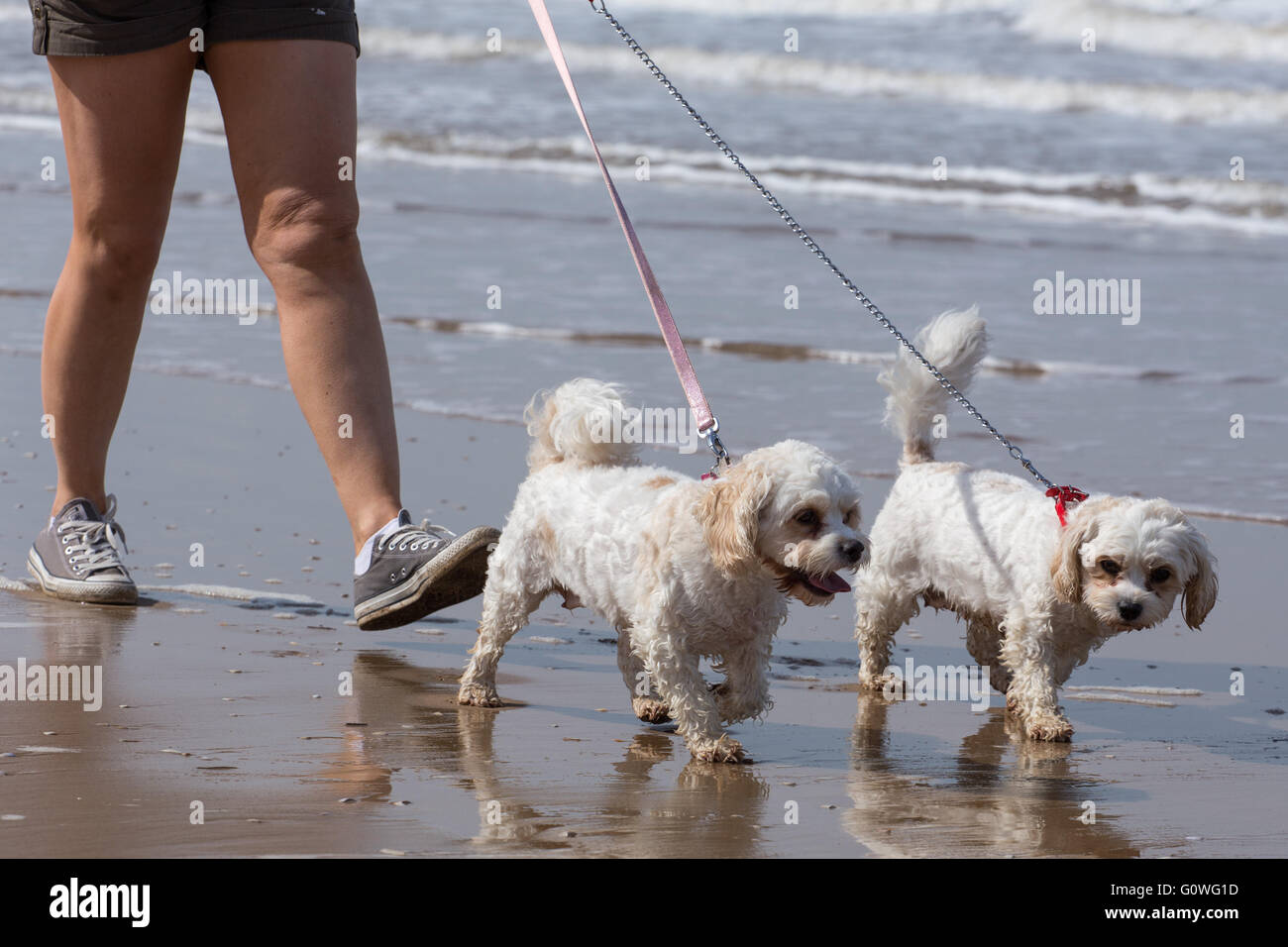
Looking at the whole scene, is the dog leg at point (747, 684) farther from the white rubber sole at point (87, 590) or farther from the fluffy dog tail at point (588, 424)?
the white rubber sole at point (87, 590)

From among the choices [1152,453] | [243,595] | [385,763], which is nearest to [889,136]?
[1152,453]

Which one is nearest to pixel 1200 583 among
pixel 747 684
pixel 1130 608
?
pixel 1130 608

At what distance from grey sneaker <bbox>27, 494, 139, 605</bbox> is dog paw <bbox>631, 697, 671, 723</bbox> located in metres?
1.71

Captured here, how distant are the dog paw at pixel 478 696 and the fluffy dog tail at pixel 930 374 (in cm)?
163

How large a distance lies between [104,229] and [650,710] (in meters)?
2.16

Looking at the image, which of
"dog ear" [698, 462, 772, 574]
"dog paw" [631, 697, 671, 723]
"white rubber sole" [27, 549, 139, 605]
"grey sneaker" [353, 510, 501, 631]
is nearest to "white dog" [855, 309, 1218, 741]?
"dog paw" [631, 697, 671, 723]

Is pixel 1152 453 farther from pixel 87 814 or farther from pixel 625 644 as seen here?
pixel 87 814

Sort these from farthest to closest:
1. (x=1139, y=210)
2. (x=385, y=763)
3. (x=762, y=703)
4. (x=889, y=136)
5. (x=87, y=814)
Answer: (x=889, y=136) → (x=1139, y=210) → (x=762, y=703) → (x=385, y=763) → (x=87, y=814)

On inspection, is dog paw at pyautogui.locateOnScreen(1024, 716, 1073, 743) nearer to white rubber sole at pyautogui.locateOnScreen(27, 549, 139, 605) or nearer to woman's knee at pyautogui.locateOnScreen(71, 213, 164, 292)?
white rubber sole at pyautogui.locateOnScreen(27, 549, 139, 605)

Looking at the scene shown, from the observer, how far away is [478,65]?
Answer: 985 inches

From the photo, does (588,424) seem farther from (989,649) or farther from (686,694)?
(989,649)

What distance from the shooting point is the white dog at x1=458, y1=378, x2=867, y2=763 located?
395cm

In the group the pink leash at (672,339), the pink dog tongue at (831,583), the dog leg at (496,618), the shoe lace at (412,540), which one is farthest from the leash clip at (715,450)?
the shoe lace at (412,540)

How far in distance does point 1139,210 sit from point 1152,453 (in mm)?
8770
